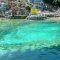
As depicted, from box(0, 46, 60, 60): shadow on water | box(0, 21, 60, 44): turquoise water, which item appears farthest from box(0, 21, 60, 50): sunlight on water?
box(0, 46, 60, 60): shadow on water

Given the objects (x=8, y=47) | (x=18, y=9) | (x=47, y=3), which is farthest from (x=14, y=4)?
(x=8, y=47)

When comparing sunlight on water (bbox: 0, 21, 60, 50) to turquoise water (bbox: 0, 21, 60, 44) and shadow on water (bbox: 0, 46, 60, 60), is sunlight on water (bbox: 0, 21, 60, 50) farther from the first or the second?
shadow on water (bbox: 0, 46, 60, 60)

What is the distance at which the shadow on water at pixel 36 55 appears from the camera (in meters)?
12.9

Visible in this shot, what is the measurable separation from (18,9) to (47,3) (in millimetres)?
7563

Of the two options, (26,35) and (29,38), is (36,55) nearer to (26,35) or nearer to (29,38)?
(29,38)

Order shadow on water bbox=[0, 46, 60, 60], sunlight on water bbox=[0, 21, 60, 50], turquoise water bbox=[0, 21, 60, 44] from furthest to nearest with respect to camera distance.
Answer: turquoise water bbox=[0, 21, 60, 44], sunlight on water bbox=[0, 21, 60, 50], shadow on water bbox=[0, 46, 60, 60]

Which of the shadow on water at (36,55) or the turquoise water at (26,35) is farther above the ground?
the shadow on water at (36,55)

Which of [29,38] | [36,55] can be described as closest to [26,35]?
[29,38]

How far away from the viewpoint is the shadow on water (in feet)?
42.5

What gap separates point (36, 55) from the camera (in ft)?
44.6

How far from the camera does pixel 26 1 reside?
40.8 metres

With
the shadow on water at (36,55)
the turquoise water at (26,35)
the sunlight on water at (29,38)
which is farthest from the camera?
the turquoise water at (26,35)

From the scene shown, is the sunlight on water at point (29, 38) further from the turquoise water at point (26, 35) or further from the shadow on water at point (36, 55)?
the shadow on water at point (36, 55)

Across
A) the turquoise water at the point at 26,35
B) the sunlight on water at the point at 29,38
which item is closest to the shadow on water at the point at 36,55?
the sunlight on water at the point at 29,38
